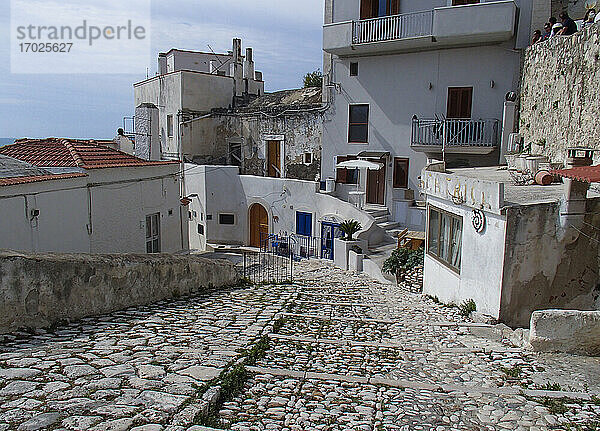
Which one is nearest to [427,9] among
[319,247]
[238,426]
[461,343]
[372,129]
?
[372,129]

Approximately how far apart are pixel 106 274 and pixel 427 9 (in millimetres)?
18346

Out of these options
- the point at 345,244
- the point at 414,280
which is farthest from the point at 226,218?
the point at 414,280

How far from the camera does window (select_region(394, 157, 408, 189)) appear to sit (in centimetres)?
2230

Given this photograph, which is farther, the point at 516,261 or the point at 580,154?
the point at 580,154

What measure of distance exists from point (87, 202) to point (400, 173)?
1437cm

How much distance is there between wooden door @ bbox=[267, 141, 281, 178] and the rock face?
2132 centimetres

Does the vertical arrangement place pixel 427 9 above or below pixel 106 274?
above

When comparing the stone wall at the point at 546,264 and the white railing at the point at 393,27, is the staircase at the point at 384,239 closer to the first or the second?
the stone wall at the point at 546,264

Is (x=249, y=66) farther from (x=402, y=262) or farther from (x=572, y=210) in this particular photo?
(x=572, y=210)

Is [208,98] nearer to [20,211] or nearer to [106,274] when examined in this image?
[20,211]

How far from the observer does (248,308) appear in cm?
902

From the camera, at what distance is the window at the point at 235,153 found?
2914 cm

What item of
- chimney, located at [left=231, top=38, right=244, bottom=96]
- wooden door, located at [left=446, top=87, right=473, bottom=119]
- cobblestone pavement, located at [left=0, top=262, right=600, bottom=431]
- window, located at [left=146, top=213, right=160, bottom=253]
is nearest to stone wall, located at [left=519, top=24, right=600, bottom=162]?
wooden door, located at [left=446, top=87, right=473, bottom=119]

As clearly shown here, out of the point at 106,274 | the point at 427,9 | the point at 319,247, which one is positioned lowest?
the point at 319,247
